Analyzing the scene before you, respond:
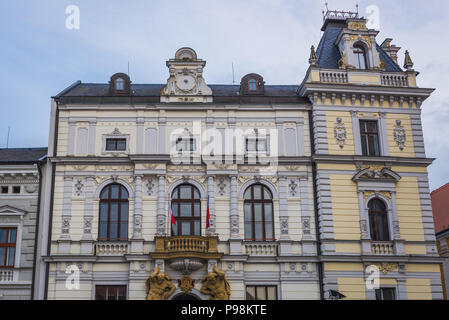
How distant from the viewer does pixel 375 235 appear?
3091 cm

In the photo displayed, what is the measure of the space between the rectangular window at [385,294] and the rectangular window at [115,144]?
15416 mm

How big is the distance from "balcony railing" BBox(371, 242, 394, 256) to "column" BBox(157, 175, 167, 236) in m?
11.0

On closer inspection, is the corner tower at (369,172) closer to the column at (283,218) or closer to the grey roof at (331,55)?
the grey roof at (331,55)

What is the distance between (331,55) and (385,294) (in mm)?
14399

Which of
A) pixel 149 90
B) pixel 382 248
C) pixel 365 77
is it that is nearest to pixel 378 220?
pixel 382 248

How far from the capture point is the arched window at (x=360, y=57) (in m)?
34.1

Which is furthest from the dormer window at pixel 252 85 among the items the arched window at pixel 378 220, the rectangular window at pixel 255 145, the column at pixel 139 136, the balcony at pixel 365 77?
the arched window at pixel 378 220

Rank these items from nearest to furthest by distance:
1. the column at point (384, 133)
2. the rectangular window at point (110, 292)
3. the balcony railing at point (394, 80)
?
the rectangular window at point (110, 292)
the column at point (384, 133)
the balcony railing at point (394, 80)

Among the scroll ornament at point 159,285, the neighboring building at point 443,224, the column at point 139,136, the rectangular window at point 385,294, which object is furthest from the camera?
the neighboring building at point 443,224

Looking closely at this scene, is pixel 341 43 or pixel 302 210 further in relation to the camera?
pixel 341 43

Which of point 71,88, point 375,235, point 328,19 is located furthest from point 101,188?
point 328,19

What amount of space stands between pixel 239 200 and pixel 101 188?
734cm

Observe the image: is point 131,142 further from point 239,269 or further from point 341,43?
point 341,43

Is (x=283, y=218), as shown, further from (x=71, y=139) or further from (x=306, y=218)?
(x=71, y=139)
